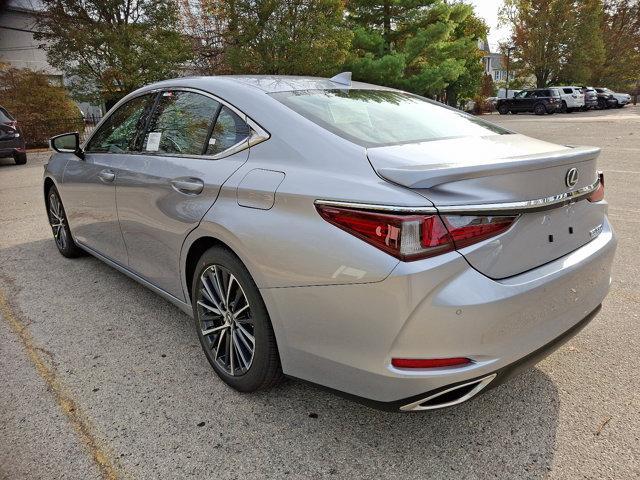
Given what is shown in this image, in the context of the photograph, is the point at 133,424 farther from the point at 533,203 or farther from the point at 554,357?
the point at 554,357

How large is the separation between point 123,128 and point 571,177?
2968mm

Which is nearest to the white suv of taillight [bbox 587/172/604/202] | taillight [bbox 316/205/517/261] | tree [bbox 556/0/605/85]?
tree [bbox 556/0/605/85]

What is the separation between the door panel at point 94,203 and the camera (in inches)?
140

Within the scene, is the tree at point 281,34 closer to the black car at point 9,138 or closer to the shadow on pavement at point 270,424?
the black car at point 9,138

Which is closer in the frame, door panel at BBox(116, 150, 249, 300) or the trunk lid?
the trunk lid

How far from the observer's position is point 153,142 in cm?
322

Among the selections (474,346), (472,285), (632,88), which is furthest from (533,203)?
(632,88)

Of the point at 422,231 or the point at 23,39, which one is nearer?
the point at 422,231

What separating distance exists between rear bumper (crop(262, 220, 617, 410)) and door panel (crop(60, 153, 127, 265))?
189 cm

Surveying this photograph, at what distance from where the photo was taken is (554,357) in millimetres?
2834

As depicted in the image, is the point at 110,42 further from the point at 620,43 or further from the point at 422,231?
the point at 620,43

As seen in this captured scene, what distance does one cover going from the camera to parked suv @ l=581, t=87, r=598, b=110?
35784 millimetres

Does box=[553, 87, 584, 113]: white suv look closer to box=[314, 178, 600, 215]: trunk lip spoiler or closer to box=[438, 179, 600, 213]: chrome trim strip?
box=[438, 179, 600, 213]: chrome trim strip

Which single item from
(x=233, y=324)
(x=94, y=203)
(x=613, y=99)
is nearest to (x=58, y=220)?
(x=94, y=203)
